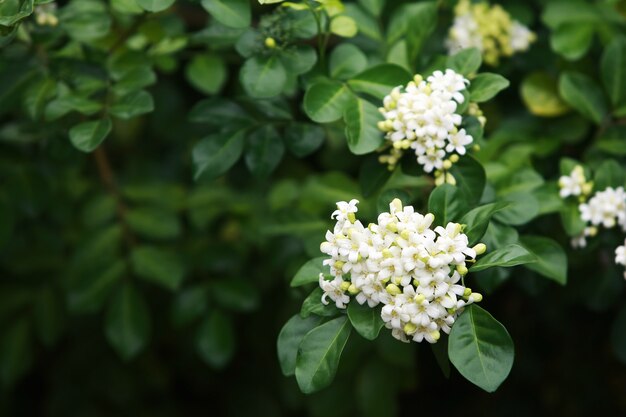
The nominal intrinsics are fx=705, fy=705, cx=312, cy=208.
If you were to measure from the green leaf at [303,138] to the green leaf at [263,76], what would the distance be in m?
0.20

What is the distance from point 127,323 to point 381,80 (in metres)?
1.22

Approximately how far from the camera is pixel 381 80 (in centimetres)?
167

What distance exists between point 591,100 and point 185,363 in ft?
6.04

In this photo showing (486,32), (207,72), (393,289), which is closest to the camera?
(393,289)

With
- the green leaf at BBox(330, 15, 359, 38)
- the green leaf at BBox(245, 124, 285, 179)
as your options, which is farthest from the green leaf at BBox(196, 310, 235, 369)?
the green leaf at BBox(330, 15, 359, 38)

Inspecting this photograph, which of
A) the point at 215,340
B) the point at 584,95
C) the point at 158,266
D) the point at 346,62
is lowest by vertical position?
the point at 215,340

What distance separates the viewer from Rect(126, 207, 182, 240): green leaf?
2.43 metres

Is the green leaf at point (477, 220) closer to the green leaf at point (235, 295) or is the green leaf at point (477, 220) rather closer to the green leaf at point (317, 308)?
the green leaf at point (317, 308)

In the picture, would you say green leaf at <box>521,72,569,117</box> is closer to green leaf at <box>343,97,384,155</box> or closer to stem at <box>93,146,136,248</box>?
green leaf at <box>343,97,384,155</box>

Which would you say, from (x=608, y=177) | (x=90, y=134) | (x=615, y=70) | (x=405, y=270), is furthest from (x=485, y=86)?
(x=90, y=134)

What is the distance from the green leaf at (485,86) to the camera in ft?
5.16

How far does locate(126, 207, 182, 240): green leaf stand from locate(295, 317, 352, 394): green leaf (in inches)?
46.8

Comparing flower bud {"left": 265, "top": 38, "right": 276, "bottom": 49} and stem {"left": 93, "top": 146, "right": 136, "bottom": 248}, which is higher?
flower bud {"left": 265, "top": 38, "right": 276, "bottom": 49}

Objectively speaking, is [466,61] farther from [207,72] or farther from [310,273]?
[207,72]
